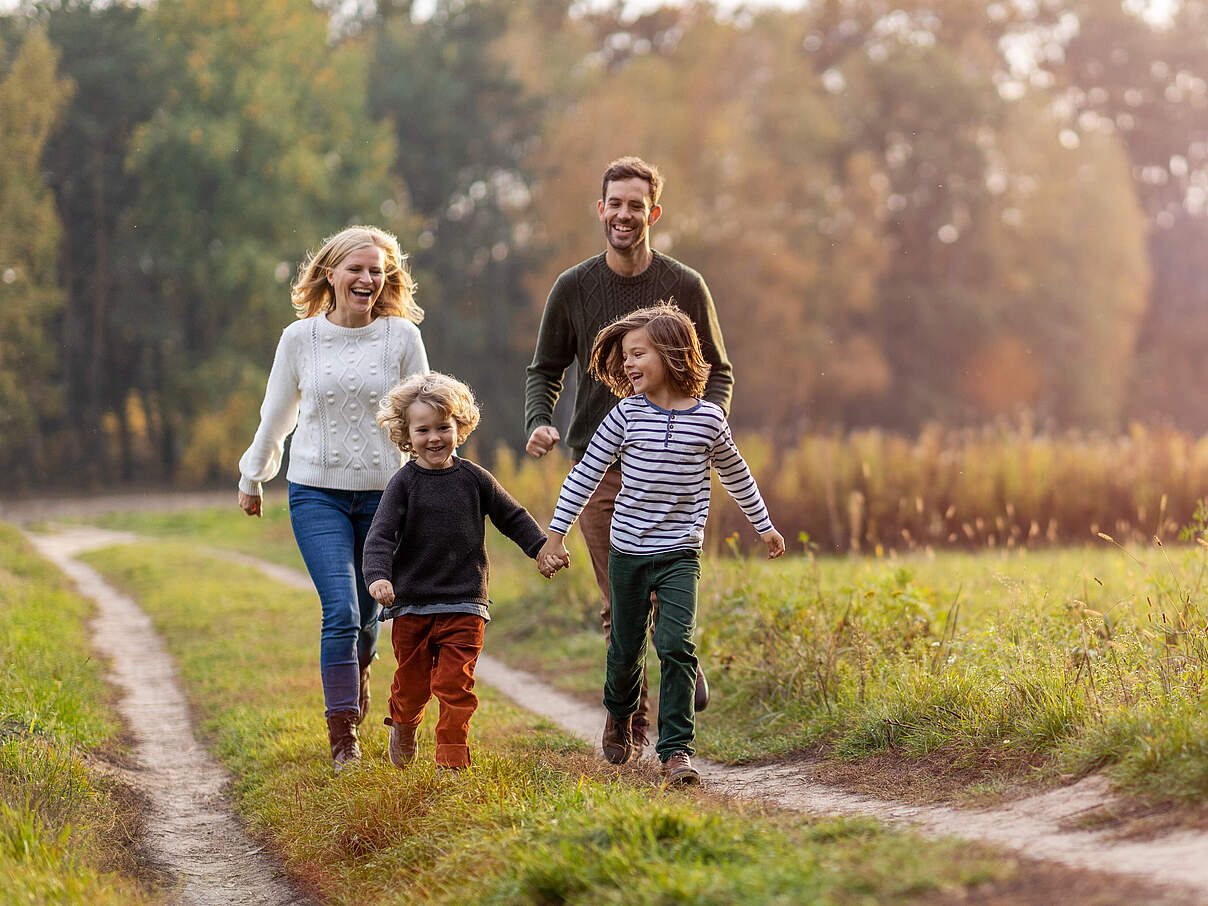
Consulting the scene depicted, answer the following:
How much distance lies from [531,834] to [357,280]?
254cm

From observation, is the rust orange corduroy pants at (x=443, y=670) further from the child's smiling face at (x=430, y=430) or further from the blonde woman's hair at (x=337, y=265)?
the blonde woman's hair at (x=337, y=265)

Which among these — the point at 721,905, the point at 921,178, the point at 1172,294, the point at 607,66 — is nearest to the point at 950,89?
the point at 921,178

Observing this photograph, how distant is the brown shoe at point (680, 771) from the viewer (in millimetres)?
4598

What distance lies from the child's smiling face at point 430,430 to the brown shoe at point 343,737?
47.5 inches

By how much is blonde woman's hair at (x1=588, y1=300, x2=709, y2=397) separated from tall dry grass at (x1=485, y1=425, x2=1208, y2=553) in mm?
7342

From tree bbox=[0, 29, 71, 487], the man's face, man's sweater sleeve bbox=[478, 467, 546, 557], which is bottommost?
man's sweater sleeve bbox=[478, 467, 546, 557]

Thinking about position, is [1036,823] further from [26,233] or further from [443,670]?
[26,233]

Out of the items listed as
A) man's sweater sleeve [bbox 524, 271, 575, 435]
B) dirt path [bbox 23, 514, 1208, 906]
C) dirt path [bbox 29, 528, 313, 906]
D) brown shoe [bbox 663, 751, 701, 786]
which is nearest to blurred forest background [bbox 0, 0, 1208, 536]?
dirt path [bbox 29, 528, 313, 906]

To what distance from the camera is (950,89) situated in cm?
3719

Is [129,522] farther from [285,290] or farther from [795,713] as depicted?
[795,713]

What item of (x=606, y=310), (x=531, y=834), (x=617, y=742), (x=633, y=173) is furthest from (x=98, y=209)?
(x=531, y=834)

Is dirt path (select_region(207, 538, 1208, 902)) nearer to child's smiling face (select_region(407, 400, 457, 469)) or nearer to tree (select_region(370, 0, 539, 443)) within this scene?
child's smiling face (select_region(407, 400, 457, 469))

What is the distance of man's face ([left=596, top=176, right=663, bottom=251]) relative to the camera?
5.21 m

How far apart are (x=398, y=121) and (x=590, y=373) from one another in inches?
1340
